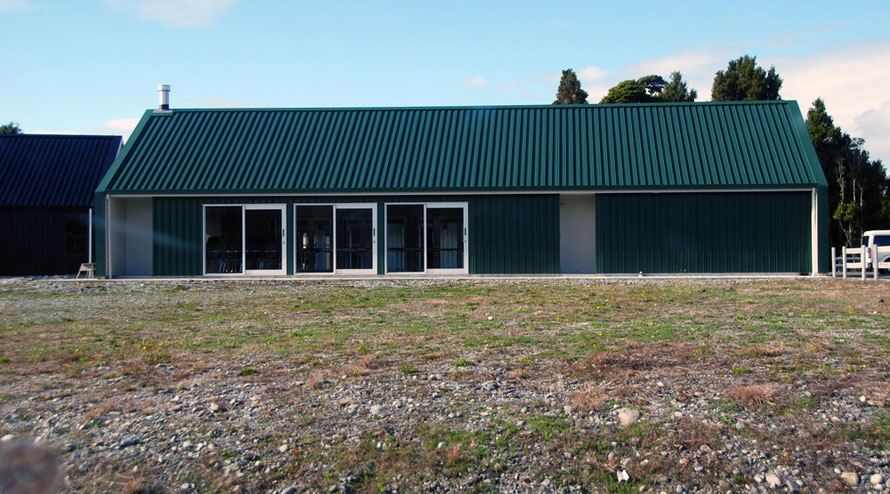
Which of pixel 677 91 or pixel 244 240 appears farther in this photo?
pixel 677 91

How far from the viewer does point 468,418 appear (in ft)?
18.8

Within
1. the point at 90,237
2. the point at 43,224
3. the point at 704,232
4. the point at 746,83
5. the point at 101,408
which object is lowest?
the point at 101,408

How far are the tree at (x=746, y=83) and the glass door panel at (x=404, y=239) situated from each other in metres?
28.7

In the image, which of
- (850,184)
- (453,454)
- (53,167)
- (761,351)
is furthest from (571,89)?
(453,454)

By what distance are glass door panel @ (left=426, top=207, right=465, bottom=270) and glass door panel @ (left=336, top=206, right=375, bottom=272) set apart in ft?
5.57

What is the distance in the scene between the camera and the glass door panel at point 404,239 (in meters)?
21.0

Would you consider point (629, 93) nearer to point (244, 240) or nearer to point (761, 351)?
point (244, 240)

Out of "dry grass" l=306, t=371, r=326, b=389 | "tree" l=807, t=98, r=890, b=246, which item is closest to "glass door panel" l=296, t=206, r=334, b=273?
"dry grass" l=306, t=371, r=326, b=389

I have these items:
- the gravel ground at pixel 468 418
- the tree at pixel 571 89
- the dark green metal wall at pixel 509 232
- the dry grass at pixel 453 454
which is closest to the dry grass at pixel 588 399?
the gravel ground at pixel 468 418

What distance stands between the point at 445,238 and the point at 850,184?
22.6 m

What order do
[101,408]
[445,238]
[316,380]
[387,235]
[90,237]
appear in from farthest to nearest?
[90,237], [387,235], [445,238], [316,380], [101,408]

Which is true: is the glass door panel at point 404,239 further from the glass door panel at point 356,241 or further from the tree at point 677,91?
the tree at point 677,91

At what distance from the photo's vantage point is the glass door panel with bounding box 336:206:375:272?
21.1 meters

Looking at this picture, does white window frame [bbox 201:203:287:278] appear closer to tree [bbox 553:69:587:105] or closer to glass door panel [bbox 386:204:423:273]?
glass door panel [bbox 386:204:423:273]
